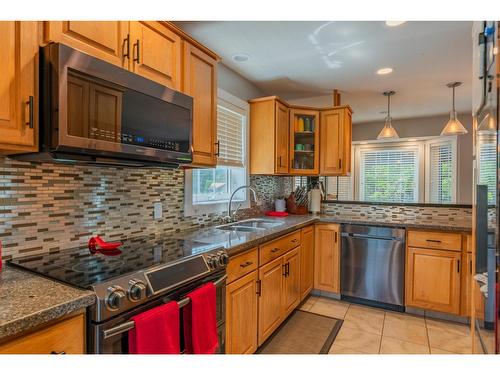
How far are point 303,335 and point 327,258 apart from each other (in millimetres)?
984

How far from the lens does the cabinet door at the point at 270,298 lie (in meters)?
2.05

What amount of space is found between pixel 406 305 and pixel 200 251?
2.36m

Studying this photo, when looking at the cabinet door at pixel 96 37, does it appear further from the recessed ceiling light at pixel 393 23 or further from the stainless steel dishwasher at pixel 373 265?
the stainless steel dishwasher at pixel 373 265

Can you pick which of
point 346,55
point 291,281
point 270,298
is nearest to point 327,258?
point 291,281

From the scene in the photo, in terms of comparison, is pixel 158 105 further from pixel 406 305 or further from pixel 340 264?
pixel 406 305

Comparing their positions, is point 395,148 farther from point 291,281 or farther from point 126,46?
point 126,46

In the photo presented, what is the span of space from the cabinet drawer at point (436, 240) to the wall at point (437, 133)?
2631mm

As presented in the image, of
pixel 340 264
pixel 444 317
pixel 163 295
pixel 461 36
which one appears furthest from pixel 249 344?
pixel 461 36

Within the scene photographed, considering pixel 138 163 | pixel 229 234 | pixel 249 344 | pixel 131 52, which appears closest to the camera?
pixel 131 52

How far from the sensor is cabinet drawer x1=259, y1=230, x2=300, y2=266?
6.78ft

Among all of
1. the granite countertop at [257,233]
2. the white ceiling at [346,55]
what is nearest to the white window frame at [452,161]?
the white ceiling at [346,55]

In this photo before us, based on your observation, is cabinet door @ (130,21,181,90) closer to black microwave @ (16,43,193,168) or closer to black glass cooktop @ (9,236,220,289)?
black microwave @ (16,43,193,168)

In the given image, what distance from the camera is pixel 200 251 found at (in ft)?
4.99

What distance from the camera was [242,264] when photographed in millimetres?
1812
